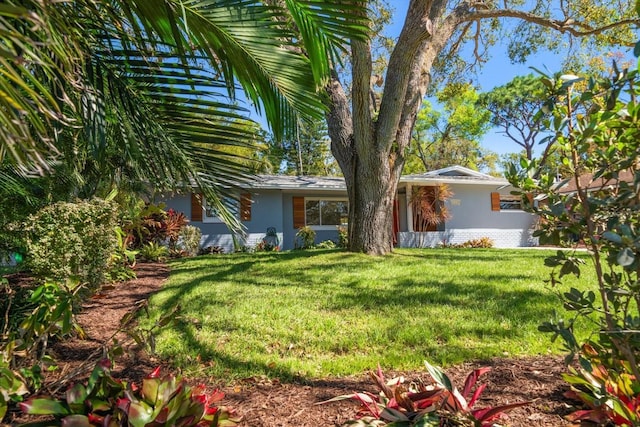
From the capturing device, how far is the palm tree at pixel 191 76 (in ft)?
6.53

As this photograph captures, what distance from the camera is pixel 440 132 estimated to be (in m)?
36.8

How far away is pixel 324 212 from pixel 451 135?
24158 millimetres

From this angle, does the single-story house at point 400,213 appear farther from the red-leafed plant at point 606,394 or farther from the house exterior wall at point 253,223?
the red-leafed plant at point 606,394

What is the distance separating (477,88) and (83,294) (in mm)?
15141

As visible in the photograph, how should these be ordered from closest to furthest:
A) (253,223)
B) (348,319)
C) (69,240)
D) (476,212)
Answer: (348,319) → (69,240) → (253,223) → (476,212)

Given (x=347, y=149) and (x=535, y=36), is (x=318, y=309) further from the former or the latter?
(x=535, y=36)

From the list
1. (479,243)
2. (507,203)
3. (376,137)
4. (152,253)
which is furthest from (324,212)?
(507,203)

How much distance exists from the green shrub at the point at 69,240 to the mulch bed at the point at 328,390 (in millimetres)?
1332

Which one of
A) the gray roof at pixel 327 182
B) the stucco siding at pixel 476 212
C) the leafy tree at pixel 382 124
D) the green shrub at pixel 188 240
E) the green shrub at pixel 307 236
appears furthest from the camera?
the stucco siding at pixel 476 212

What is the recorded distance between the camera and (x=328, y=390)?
2.72 meters

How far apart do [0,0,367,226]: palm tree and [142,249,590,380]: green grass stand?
1.11 meters

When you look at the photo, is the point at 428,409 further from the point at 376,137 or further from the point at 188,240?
the point at 188,240

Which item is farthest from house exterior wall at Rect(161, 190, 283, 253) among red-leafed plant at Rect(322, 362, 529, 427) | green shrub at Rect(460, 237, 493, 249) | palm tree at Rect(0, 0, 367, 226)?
red-leafed plant at Rect(322, 362, 529, 427)

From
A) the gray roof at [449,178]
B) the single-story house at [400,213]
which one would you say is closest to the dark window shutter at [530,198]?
the single-story house at [400,213]
